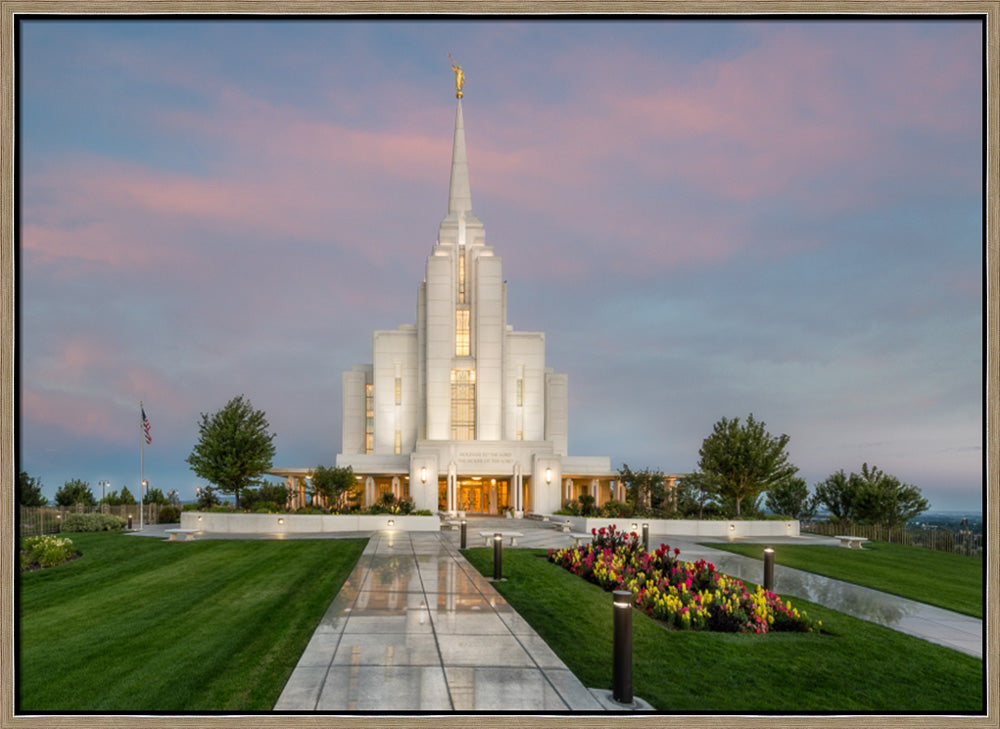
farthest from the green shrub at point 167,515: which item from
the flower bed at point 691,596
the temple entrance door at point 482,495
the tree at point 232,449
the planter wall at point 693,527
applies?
the flower bed at point 691,596

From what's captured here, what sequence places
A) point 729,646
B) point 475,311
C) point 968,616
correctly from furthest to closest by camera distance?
point 475,311 < point 968,616 < point 729,646

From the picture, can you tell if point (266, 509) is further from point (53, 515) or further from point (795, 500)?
point (795, 500)

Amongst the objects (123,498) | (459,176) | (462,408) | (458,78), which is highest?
(458,78)

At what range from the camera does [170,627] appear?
9781 millimetres

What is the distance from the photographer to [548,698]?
6027 mm

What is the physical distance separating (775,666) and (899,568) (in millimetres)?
13148

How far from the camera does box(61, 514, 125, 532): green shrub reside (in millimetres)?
27119

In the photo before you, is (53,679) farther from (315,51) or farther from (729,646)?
(729,646)

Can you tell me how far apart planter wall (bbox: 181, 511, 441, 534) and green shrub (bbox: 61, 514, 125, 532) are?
140 inches

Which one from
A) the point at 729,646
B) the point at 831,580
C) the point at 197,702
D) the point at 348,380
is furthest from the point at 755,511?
the point at 348,380

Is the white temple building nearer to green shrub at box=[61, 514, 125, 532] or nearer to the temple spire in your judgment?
the temple spire

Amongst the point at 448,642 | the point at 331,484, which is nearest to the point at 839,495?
the point at 331,484

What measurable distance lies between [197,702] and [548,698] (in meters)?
3.41

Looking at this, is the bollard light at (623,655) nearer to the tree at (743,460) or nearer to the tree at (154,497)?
the tree at (743,460)
